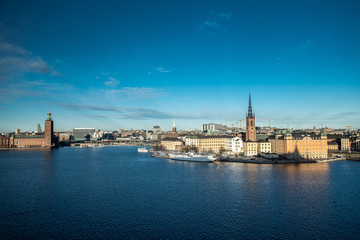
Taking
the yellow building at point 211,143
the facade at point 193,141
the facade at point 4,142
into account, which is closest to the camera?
the yellow building at point 211,143

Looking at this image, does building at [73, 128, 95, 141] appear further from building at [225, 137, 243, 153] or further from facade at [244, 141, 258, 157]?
facade at [244, 141, 258, 157]

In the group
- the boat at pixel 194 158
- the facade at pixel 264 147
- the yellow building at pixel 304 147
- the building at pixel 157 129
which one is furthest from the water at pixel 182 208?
the building at pixel 157 129

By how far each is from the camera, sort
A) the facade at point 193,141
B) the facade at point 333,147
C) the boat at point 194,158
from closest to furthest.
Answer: the boat at point 194,158, the facade at point 333,147, the facade at point 193,141

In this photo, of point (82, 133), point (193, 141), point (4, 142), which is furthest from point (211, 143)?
point (82, 133)

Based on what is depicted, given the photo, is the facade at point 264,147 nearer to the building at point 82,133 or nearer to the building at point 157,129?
the building at point 82,133

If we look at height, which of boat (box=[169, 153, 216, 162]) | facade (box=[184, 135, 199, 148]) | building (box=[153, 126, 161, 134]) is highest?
building (box=[153, 126, 161, 134])

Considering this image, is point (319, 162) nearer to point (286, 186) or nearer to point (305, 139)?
point (305, 139)

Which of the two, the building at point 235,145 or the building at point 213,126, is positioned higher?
the building at point 213,126

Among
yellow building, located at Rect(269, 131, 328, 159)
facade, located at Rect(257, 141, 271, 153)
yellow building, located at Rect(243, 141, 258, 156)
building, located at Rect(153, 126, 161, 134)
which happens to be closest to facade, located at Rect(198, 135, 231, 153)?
yellow building, located at Rect(243, 141, 258, 156)
